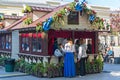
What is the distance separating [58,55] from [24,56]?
10.6ft

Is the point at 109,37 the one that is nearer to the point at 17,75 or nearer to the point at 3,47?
the point at 3,47

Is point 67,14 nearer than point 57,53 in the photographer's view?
No

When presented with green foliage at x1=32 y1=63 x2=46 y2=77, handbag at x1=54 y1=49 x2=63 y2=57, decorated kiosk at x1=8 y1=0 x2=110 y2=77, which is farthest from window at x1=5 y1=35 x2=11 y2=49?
handbag at x1=54 y1=49 x2=63 y2=57

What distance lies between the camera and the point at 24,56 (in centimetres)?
1755

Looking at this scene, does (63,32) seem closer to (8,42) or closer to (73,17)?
(73,17)

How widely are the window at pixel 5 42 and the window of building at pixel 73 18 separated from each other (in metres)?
6.15

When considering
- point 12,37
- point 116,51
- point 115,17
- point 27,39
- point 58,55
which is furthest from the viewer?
point 115,17

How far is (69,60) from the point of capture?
15055 mm

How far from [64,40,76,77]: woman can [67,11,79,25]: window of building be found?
1306 mm

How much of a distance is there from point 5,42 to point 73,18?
24.0ft

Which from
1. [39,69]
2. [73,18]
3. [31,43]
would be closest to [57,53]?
[39,69]

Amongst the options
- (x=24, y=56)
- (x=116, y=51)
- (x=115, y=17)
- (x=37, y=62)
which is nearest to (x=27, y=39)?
(x=24, y=56)

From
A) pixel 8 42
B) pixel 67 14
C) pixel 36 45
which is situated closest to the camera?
pixel 67 14

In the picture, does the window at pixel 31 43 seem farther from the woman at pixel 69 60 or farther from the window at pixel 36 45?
the woman at pixel 69 60
